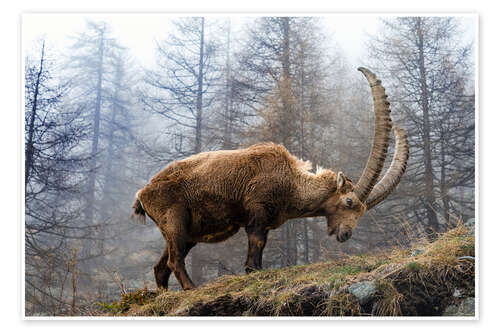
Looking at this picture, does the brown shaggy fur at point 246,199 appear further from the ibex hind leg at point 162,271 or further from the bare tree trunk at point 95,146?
the bare tree trunk at point 95,146

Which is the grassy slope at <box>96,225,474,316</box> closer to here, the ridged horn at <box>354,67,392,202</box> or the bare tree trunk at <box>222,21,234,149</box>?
the ridged horn at <box>354,67,392,202</box>

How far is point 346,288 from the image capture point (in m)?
4.49

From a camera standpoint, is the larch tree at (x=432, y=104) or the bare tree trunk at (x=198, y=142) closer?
the larch tree at (x=432, y=104)

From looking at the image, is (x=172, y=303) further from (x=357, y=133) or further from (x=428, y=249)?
(x=357, y=133)

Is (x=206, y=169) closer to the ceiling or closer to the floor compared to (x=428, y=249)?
closer to the ceiling

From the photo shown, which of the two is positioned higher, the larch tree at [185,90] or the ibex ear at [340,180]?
the larch tree at [185,90]

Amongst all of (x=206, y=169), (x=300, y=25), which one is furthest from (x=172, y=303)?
(x=300, y=25)

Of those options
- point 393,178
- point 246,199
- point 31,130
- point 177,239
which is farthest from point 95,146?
point 393,178

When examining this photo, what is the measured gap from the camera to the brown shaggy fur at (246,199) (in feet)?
18.1

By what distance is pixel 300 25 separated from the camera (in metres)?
7.63

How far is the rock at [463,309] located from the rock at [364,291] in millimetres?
787

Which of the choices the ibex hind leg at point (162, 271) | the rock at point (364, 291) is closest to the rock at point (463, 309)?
the rock at point (364, 291)

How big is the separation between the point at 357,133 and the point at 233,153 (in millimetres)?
3973

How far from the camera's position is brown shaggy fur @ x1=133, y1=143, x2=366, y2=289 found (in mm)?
5504
